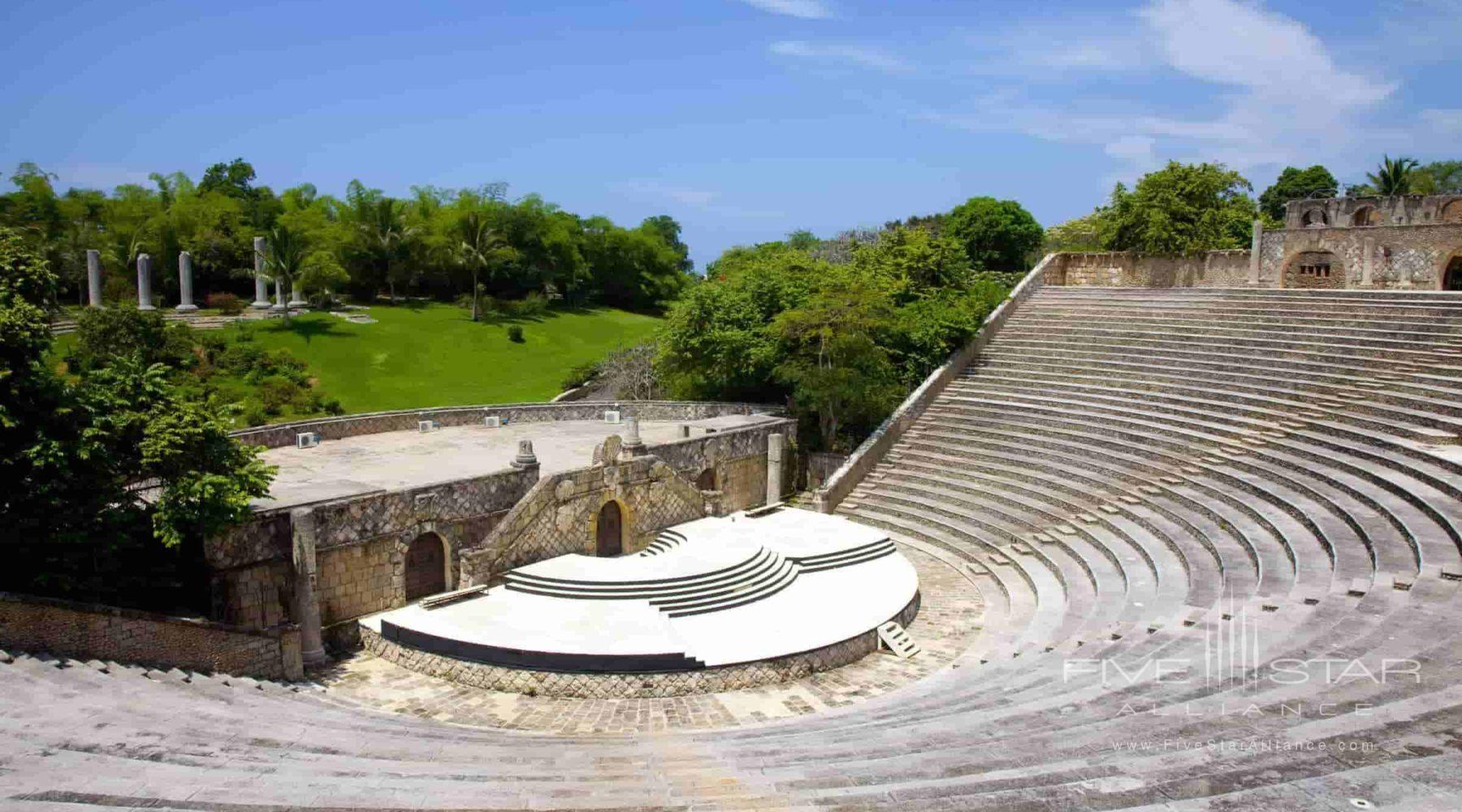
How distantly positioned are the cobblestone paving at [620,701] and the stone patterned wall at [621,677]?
0.13 m

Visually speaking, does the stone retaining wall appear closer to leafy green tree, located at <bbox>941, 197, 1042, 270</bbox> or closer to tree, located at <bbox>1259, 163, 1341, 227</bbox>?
leafy green tree, located at <bbox>941, 197, 1042, 270</bbox>

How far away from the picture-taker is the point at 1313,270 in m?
33.4

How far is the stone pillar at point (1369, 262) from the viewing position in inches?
1240

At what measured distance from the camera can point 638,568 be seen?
20.2 m

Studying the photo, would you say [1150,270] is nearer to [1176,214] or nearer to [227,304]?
[1176,214]

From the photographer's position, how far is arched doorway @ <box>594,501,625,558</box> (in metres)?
22.3

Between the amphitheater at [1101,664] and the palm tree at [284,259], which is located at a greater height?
the palm tree at [284,259]

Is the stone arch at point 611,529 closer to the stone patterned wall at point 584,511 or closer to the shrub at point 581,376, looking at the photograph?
the stone patterned wall at point 584,511

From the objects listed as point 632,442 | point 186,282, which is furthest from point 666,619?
point 186,282

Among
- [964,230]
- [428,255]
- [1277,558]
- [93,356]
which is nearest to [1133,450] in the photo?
[1277,558]

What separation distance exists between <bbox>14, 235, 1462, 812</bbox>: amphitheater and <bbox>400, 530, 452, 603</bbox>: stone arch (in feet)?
10.5

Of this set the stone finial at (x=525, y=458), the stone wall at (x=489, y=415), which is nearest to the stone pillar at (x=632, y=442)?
the stone finial at (x=525, y=458)

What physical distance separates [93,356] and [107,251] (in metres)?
19.1

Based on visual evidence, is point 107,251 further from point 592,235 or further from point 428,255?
point 592,235
